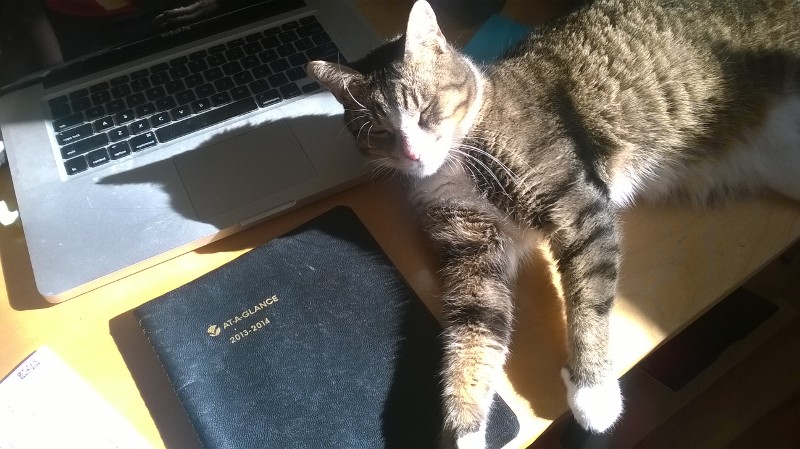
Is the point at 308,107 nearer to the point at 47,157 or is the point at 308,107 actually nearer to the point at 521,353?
the point at 47,157

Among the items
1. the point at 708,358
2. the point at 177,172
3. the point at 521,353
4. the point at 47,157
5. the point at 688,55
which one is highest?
the point at 47,157

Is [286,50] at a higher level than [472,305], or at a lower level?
higher

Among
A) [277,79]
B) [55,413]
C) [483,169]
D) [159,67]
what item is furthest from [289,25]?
[55,413]

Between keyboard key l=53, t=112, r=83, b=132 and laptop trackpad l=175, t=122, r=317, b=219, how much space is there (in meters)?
0.18

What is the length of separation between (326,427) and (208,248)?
33 centimetres

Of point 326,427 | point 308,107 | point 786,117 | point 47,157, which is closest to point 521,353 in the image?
point 326,427

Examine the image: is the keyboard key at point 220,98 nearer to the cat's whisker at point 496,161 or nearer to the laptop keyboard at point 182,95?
the laptop keyboard at point 182,95

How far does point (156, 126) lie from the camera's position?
906mm

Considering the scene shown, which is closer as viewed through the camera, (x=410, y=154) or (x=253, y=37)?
(x=410, y=154)

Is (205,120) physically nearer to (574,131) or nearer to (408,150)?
(408,150)

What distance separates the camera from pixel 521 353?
71 centimetres

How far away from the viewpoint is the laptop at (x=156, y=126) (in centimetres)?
81

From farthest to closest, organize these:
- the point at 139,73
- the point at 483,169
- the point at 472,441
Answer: the point at 139,73
the point at 483,169
the point at 472,441

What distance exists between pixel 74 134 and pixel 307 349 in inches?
20.9
